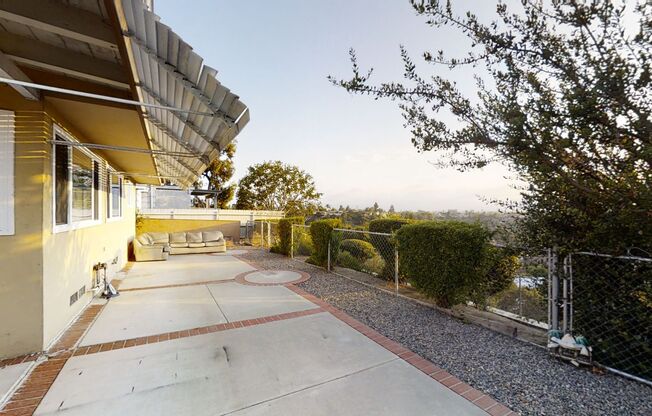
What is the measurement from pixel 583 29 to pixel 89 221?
7.53m

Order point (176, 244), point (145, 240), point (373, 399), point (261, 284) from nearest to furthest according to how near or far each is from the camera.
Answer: point (373, 399)
point (261, 284)
point (145, 240)
point (176, 244)

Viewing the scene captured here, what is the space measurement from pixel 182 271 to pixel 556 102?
897 cm

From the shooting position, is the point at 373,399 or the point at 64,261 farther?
the point at 64,261

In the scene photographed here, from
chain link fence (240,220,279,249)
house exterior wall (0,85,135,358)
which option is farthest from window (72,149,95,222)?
chain link fence (240,220,279,249)

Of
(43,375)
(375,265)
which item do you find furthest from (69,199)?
(375,265)

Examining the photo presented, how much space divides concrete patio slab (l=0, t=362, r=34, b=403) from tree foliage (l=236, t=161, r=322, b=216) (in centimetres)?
2160

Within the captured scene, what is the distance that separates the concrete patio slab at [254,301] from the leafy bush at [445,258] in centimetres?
210

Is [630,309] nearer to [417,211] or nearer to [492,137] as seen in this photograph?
[492,137]

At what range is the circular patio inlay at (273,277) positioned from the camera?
23.5 ft

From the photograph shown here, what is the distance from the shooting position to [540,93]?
2.24m

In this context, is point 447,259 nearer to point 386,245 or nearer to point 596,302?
point 596,302

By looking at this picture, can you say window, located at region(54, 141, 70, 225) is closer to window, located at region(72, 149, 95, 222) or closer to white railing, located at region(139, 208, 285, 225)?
window, located at region(72, 149, 95, 222)

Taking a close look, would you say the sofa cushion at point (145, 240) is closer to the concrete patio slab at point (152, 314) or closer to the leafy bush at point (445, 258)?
the concrete patio slab at point (152, 314)

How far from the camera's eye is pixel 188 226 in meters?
16.7
